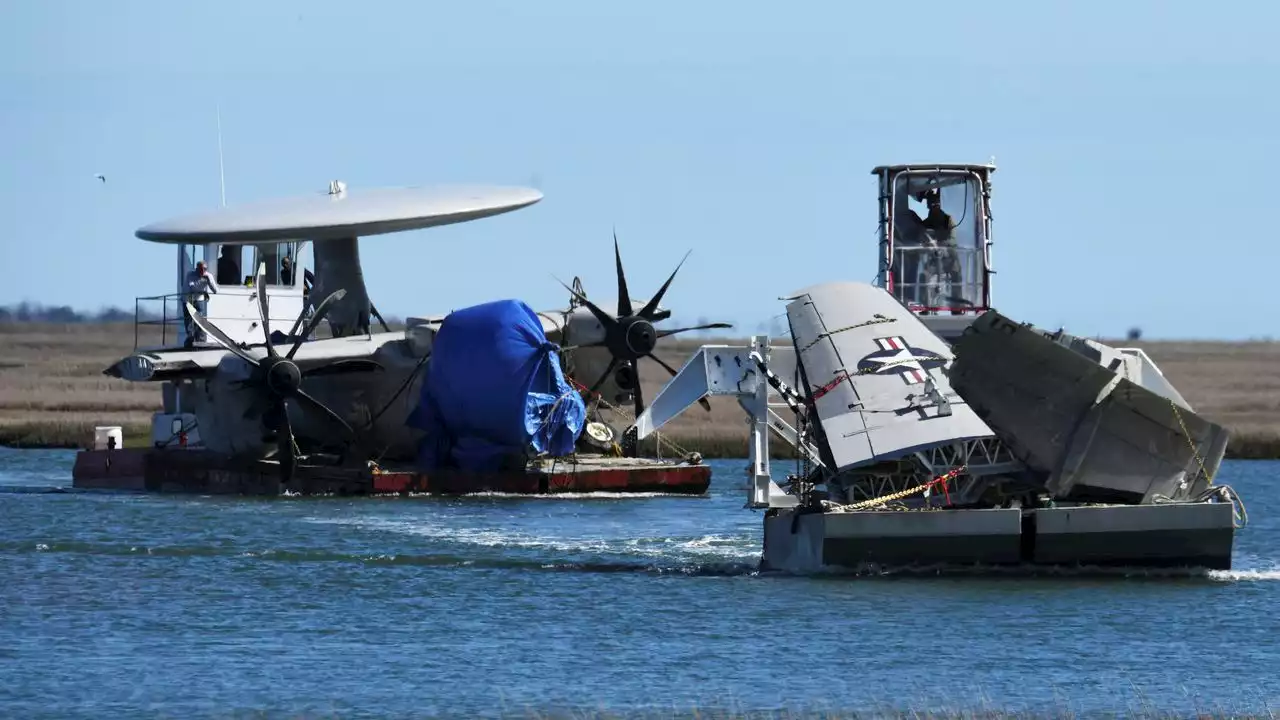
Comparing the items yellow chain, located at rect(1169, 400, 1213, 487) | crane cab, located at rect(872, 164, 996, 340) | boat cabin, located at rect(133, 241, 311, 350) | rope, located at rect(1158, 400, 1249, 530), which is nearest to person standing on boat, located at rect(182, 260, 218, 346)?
boat cabin, located at rect(133, 241, 311, 350)

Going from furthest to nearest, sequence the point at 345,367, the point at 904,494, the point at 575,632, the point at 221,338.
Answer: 1. the point at 345,367
2. the point at 221,338
3. the point at 904,494
4. the point at 575,632

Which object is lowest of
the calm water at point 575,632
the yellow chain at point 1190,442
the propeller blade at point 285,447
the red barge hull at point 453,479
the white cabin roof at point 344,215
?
the calm water at point 575,632

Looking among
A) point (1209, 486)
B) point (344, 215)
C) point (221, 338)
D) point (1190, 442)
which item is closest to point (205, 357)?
point (221, 338)

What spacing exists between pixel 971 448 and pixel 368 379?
31.0 meters

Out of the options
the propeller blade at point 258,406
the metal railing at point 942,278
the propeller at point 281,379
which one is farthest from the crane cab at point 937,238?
the propeller blade at point 258,406

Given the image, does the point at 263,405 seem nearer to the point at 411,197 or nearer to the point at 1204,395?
the point at 411,197

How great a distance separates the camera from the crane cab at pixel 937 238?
40719 mm

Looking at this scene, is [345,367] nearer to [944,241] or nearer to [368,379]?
[368,379]

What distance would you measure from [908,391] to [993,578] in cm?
320

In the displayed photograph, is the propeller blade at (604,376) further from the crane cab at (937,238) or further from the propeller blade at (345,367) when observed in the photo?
the crane cab at (937,238)

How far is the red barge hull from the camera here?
5953 cm

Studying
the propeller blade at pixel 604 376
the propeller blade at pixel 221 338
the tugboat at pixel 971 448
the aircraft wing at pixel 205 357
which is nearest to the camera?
the tugboat at pixel 971 448

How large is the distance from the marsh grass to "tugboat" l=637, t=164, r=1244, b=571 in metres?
31.2

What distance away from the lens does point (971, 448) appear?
115 ft
